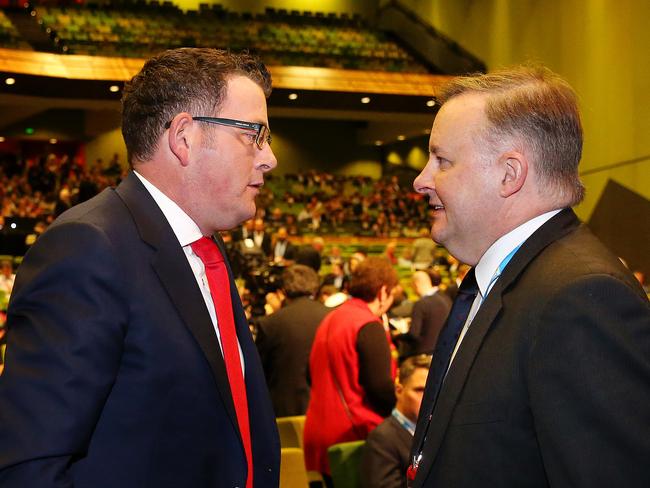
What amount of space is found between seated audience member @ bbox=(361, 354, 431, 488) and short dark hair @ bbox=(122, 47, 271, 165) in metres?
1.71

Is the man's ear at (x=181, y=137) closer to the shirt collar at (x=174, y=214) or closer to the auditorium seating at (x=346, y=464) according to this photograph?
the shirt collar at (x=174, y=214)

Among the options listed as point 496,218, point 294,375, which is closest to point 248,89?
point 496,218

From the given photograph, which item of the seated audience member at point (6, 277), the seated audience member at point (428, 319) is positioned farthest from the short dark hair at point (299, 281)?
the seated audience member at point (6, 277)

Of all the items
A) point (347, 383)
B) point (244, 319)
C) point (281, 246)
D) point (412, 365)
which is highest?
point (244, 319)

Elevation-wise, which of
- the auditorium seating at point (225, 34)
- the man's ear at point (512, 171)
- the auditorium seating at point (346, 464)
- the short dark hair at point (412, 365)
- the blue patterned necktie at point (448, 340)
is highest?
the auditorium seating at point (225, 34)

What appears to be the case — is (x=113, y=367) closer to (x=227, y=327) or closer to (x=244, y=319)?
(x=227, y=327)

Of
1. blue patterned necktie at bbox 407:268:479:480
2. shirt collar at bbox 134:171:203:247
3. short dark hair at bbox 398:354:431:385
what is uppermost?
shirt collar at bbox 134:171:203:247

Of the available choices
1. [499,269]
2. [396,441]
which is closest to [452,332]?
[499,269]

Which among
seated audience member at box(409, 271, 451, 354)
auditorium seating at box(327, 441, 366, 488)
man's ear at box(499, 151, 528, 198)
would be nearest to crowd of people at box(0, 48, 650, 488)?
man's ear at box(499, 151, 528, 198)

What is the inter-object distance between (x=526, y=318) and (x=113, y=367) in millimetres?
727

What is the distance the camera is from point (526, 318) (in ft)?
4.36

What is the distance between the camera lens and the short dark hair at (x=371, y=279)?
4.12 meters

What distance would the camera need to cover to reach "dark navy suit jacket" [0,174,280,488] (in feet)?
4.29

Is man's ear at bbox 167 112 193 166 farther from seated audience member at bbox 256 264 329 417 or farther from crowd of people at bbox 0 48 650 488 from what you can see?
seated audience member at bbox 256 264 329 417
